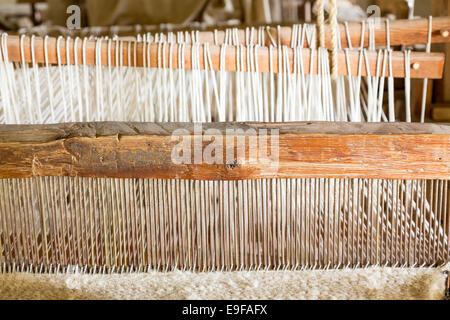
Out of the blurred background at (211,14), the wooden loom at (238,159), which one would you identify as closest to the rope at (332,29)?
the wooden loom at (238,159)

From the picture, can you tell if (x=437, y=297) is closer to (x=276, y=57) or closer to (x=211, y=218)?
(x=211, y=218)

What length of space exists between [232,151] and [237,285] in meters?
0.31

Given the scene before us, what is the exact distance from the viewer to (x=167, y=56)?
1115mm

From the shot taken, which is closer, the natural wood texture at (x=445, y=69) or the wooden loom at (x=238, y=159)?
the wooden loom at (x=238, y=159)

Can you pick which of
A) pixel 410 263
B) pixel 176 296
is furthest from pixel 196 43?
pixel 410 263

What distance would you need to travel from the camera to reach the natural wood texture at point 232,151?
0.93m

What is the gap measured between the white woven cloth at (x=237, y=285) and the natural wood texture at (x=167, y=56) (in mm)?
513

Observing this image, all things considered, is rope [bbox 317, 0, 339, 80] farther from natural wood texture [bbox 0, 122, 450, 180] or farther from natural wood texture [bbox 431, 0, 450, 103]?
natural wood texture [bbox 431, 0, 450, 103]

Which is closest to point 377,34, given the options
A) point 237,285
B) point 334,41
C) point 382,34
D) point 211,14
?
point 382,34

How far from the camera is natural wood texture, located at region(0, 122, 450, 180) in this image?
93 cm

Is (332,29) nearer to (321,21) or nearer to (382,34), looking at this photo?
(321,21)

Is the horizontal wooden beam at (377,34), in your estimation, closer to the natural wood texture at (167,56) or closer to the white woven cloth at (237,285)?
the natural wood texture at (167,56)

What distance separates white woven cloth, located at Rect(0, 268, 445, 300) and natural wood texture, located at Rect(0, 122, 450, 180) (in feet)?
0.79

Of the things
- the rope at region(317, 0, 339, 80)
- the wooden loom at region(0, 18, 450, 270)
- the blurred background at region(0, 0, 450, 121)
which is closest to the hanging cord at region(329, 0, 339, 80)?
the rope at region(317, 0, 339, 80)
